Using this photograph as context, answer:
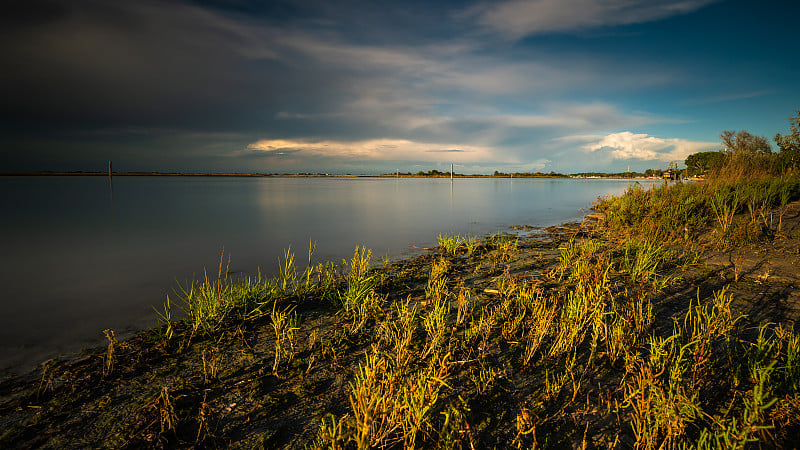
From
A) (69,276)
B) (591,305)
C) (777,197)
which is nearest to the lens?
(591,305)

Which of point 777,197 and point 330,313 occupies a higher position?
point 777,197

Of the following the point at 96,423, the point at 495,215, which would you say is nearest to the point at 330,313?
the point at 96,423

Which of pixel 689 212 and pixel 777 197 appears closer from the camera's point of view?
pixel 689 212

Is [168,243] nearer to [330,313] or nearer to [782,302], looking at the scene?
[330,313]

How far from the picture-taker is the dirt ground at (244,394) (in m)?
2.61

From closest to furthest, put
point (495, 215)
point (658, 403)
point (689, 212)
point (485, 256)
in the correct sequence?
point (658, 403) → point (485, 256) → point (689, 212) → point (495, 215)

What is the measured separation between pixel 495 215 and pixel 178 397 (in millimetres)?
17901

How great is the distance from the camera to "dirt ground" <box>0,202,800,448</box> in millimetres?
2609

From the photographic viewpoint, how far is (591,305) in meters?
4.32

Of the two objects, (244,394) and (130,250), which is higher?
(130,250)

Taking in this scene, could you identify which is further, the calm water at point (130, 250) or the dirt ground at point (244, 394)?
the calm water at point (130, 250)

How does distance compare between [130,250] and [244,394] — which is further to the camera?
[130,250]

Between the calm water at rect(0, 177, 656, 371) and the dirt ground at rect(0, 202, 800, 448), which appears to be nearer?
the dirt ground at rect(0, 202, 800, 448)

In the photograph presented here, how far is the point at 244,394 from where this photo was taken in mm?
3109
